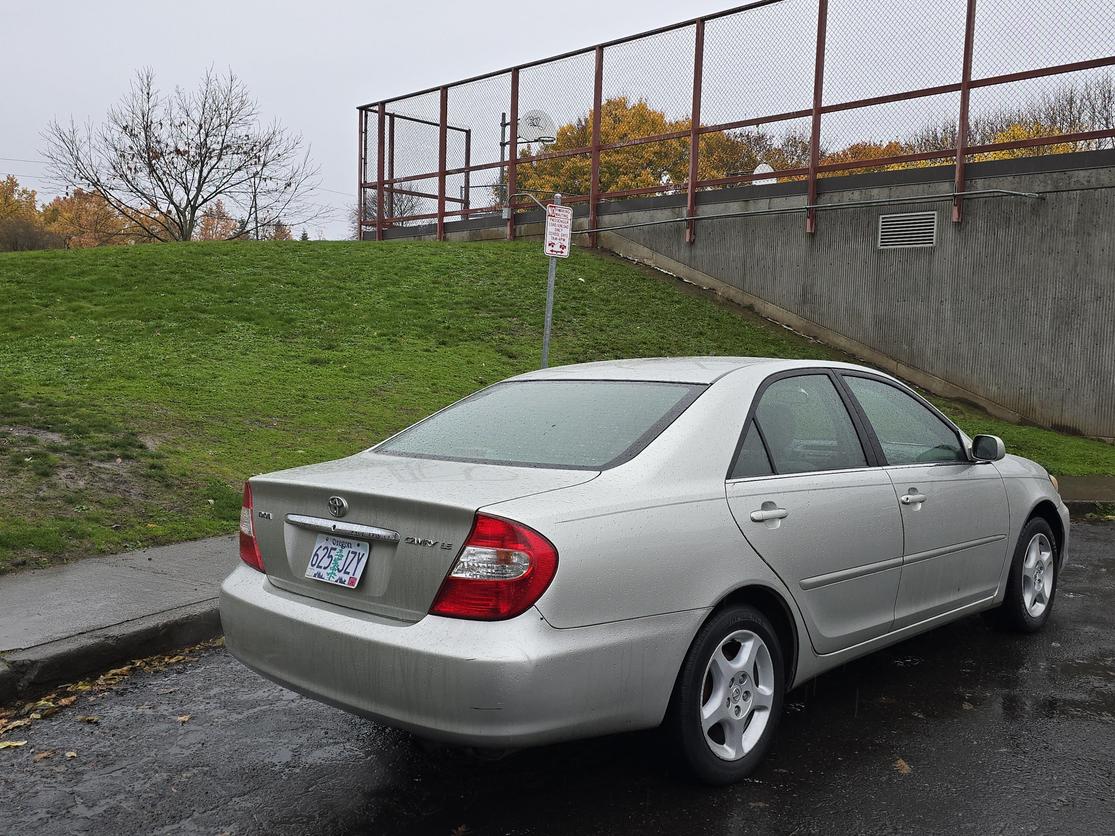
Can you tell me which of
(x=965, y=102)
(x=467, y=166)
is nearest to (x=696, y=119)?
(x=965, y=102)

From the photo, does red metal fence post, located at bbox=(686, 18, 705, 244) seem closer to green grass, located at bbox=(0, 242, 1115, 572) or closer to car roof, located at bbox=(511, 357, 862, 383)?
green grass, located at bbox=(0, 242, 1115, 572)

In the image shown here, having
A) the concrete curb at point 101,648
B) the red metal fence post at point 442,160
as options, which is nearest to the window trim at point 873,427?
the concrete curb at point 101,648

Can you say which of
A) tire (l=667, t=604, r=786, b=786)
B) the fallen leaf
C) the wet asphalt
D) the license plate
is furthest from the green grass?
tire (l=667, t=604, r=786, b=786)

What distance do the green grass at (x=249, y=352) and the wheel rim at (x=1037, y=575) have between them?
5.25m

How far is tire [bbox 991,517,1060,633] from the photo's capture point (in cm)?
523

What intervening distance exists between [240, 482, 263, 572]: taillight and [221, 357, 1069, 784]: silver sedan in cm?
1

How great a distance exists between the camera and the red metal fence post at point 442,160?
24328mm

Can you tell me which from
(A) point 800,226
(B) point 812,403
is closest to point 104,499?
(B) point 812,403

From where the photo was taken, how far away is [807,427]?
4.14 meters

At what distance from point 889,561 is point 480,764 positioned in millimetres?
1872

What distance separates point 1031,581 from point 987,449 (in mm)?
1046

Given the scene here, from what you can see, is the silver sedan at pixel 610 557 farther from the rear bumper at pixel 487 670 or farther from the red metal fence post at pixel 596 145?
the red metal fence post at pixel 596 145

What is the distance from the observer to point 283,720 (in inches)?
161

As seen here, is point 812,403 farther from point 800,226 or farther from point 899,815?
point 800,226
